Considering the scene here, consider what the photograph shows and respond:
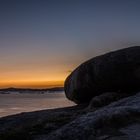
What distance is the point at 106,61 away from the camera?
12.0 meters

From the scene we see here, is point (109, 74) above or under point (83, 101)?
above

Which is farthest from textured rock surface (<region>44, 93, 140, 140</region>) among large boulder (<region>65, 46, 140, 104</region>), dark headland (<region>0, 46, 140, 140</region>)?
large boulder (<region>65, 46, 140, 104</region>)

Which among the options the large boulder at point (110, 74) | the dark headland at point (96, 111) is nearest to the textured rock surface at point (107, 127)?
the dark headland at point (96, 111)

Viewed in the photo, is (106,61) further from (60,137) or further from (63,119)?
(60,137)

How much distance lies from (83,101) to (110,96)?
2.95 metres

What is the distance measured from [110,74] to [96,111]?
20.0 ft

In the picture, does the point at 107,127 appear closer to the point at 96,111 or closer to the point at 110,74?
the point at 96,111

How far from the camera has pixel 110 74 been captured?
11.9 meters

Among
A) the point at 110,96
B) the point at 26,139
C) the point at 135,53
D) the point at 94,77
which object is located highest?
the point at 135,53


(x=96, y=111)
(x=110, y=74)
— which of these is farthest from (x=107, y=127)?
(x=110, y=74)

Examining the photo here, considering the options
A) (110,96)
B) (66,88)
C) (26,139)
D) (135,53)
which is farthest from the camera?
(66,88)

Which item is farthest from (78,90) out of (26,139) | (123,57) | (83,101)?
(26,139)

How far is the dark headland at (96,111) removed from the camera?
4.91 m

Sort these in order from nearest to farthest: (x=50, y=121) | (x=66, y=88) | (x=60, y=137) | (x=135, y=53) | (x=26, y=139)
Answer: (x=60, y=137) → (x=26, y=139) → (x=50, y=121) → (x=135, y=53) → (x=66, y=88)
